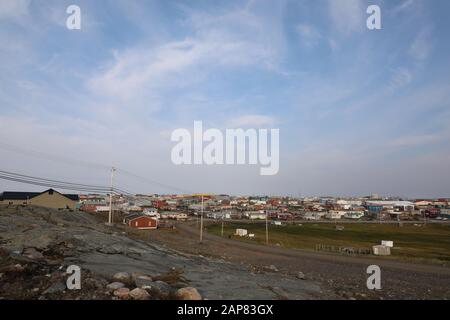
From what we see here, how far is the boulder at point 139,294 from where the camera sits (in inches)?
512

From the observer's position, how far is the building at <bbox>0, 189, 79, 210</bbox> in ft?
296

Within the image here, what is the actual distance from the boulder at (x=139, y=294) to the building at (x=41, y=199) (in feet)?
286

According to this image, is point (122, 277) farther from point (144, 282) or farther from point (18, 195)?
point (18, 195)

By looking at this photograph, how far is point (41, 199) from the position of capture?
297 feet

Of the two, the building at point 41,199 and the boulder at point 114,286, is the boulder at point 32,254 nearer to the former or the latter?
the boulder at point 114,286

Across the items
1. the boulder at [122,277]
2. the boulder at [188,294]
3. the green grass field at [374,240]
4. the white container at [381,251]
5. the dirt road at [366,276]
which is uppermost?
the boulder at [122,277]

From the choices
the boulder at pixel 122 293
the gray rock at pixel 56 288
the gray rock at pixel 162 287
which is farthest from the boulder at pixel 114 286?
the gray rock at pixel 56 288

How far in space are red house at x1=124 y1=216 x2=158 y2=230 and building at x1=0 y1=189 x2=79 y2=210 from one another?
17.5 metres

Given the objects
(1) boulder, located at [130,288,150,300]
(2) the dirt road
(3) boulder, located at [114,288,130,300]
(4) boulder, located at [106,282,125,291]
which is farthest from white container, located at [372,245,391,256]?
(3) boulder, located at [114,288,130,300]

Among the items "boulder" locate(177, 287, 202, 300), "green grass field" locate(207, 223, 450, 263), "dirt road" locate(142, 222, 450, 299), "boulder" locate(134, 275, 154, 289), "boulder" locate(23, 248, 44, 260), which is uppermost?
"boulder" locate(23, 248, 44, 260)

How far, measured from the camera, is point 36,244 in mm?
20625

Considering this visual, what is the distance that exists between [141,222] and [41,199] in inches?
1055

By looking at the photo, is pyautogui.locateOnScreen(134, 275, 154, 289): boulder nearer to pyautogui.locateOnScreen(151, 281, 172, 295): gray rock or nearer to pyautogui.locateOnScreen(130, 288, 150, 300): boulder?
pyautogui.locateOnScreen(151, 281, 172, 295): gray rock
